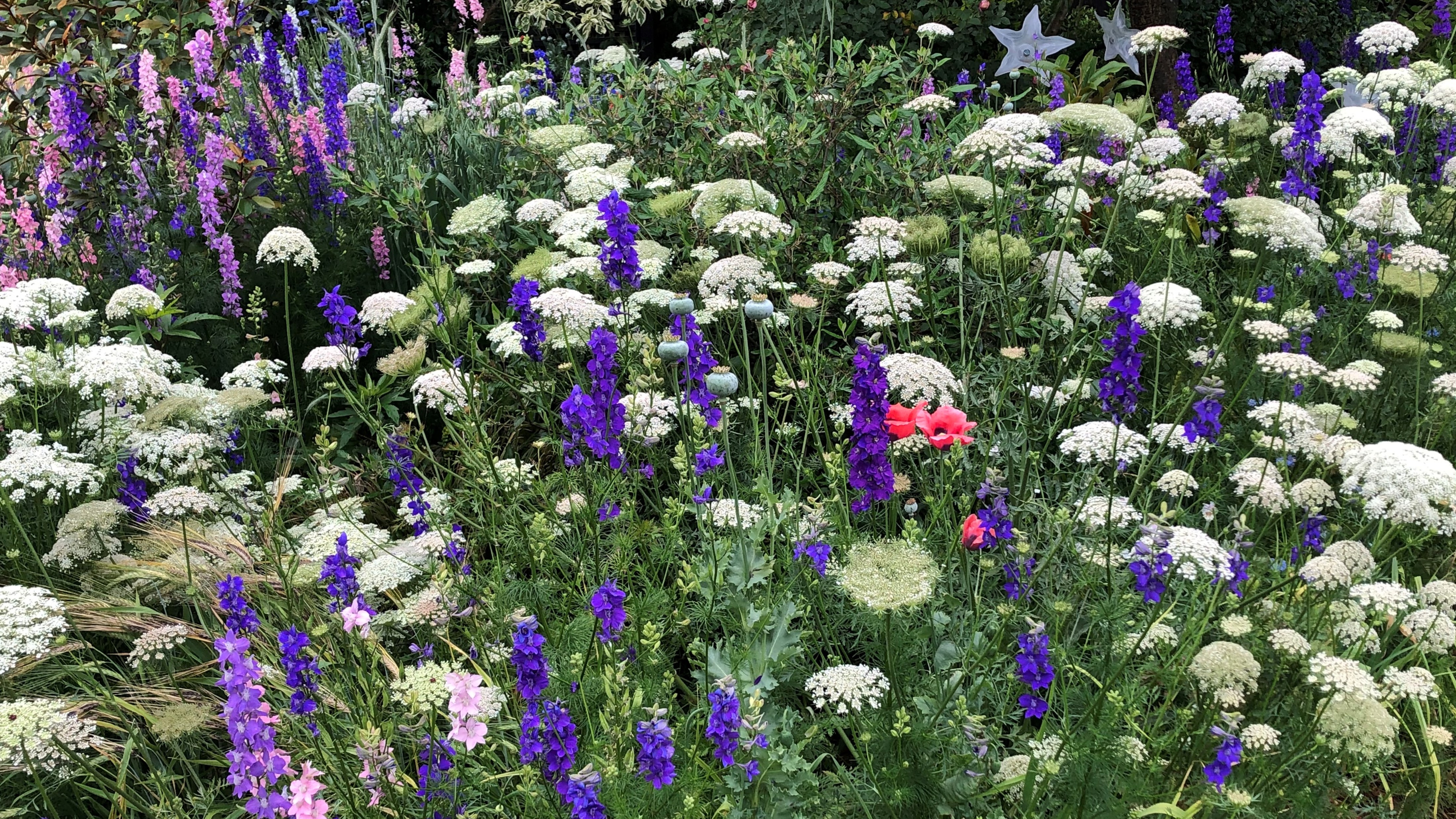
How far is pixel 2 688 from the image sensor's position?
2992mm

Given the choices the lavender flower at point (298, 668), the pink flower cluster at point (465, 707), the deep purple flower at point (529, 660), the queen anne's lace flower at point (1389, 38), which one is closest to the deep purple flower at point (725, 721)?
the deep purple flower at point (529, 660)

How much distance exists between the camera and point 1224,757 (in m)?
2.09

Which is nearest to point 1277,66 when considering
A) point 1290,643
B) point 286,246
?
point 1290,643

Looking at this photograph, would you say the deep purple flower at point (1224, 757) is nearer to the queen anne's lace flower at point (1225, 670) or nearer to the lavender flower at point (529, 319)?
the queen anne's lace flower at point (1225, 670)

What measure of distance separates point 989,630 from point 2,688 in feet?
9.53

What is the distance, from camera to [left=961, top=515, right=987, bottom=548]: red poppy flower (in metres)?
2.57

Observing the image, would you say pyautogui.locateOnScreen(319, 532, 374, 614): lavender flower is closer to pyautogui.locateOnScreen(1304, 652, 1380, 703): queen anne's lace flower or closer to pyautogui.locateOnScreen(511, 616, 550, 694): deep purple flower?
pyautogui.locateOnScreen(511, 616, 550, 694): deep purple flower

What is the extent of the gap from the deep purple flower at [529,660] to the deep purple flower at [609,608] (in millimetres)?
153

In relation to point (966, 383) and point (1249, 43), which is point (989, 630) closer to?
point (966, 383)

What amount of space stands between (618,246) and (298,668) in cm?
143

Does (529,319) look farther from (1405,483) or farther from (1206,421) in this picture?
(1405,483)

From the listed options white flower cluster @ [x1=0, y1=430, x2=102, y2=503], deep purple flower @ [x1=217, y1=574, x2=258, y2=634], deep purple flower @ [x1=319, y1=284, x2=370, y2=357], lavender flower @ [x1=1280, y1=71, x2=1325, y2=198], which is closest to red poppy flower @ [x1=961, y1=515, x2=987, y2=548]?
deep purple flower @ [x1=217, y1=574, x2=258, y2=634]

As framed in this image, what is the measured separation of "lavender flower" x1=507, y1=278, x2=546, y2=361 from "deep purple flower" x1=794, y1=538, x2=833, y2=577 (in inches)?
42.0

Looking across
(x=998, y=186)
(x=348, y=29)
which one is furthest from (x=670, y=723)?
(x=348, y=29)
